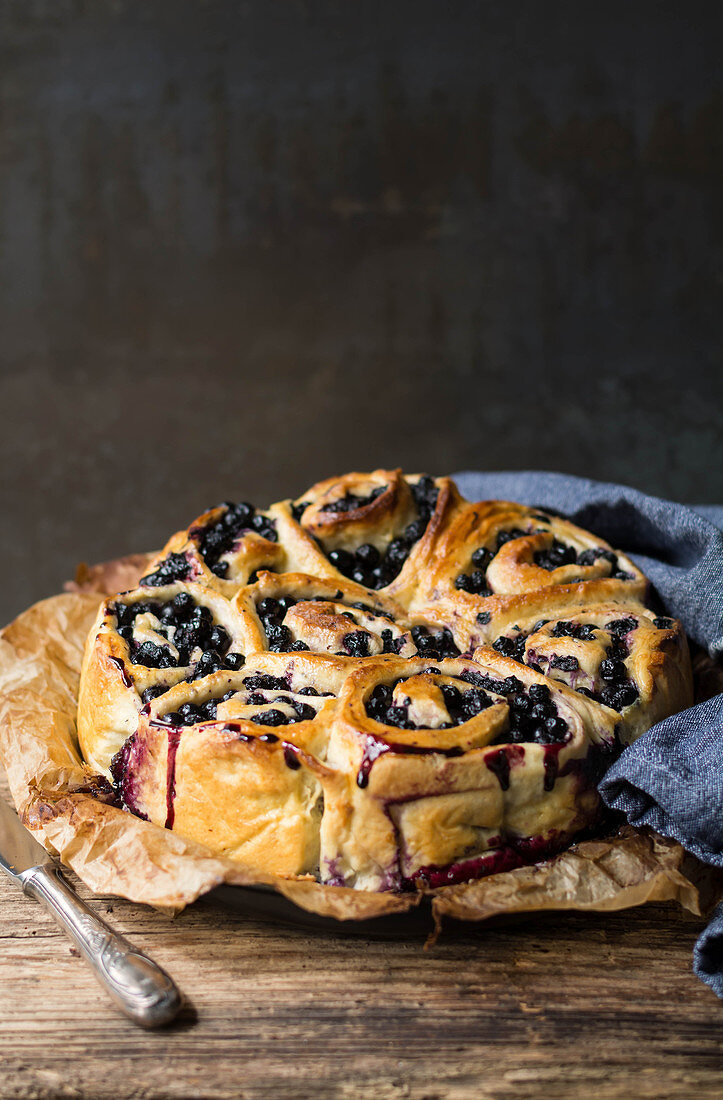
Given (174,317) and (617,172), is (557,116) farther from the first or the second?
(174,317)

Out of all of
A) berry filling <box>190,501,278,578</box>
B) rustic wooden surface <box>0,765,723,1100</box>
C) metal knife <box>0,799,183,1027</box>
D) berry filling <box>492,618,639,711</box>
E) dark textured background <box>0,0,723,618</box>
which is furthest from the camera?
dark textured background <box>0,0,723,618</box>

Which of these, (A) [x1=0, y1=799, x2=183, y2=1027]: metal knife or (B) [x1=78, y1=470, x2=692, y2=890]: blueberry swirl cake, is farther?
(B) [x1=78, y1=470, x2=692, y2=890]: blueberry swirl cake

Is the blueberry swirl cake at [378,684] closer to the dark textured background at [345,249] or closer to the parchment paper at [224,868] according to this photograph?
the parchment paper at [224,868]

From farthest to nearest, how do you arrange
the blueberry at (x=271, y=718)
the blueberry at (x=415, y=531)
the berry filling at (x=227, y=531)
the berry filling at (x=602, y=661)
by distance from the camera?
1. the blueberry at (x=415, y=531)
2. the berry filling at (x=227, y=531)
3. the berry filling at (x=602, y=661)
4. the blueberry at (x=271, y=718)

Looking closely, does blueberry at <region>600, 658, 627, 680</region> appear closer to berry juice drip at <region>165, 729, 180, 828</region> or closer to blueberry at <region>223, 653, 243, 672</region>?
blueberry at <region>223, 653, 243, 672</region>

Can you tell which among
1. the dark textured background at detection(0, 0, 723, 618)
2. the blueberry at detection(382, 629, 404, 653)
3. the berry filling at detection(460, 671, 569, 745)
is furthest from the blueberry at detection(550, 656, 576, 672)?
the dark textured background at detection(0, 0, 723, 618)

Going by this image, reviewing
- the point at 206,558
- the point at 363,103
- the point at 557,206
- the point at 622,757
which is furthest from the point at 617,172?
the point at 622,757

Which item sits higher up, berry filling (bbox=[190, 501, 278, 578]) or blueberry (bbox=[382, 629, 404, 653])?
berry filling (bbox=[190, 501, 278, 578])

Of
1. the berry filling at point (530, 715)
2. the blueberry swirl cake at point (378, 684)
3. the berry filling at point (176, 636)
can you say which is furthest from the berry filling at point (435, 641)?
the berry filling at point (176, 636)
